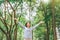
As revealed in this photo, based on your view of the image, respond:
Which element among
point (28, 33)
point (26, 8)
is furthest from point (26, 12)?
point (28, 33)

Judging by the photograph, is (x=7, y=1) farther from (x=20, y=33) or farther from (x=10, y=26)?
(x=20, y=33)

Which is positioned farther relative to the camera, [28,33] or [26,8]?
[26,8]

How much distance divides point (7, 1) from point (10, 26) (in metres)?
2.29

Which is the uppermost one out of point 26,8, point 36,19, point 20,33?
point 26,8

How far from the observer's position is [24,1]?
70.5 ft

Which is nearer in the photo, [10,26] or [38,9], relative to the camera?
[10,26]

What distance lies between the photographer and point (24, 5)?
70.7ft

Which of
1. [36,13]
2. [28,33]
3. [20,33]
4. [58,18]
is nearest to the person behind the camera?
[28,33]

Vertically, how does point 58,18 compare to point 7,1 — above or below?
below

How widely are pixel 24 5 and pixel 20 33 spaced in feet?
44.2

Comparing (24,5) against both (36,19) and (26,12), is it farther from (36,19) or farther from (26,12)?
(36,19)

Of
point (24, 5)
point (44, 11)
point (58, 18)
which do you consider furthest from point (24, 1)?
point (58, 18)

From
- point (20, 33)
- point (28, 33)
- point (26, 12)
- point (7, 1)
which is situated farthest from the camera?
point (20, 33)

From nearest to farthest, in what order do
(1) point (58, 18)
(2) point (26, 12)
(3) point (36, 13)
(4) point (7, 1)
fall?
(4) point (7, 1) → (1) point (58, 18) → (2) point (26, 12) → (3) point (36, 13)
